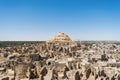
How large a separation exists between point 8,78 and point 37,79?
10.6ft

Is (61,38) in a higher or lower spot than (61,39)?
higher

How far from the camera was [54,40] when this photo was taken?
93.5 meters

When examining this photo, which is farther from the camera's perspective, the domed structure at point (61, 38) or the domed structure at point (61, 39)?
the domed structure at point (61, 38)

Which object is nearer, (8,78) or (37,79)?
(8,78)

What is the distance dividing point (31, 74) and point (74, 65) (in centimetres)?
1125

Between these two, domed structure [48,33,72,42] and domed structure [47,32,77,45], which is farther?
domed structure [48,33,72,42]

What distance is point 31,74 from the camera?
28.5m

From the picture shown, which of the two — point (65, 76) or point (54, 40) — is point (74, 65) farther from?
point (54, 40)

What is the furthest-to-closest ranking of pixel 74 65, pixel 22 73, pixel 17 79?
1. pixel 74 65
2. pixel 22 73
3. pixel 17 79

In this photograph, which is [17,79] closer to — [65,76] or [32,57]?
[65,76]

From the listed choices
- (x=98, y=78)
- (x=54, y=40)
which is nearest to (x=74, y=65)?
(x=98, y=78)

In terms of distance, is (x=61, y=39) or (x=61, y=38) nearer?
(x=61, y=39)

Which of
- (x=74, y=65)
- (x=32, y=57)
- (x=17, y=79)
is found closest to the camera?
(x=17, y=79)

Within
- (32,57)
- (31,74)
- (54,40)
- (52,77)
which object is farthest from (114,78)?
(54,40)
